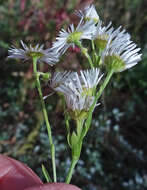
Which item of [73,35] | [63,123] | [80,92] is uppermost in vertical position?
[73,35]

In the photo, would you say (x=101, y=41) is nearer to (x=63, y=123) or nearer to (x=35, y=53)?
(x=35, y=53)

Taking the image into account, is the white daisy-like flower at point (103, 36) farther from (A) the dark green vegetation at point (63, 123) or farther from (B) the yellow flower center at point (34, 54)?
(A) the dark green vegetation at point (63, 123)

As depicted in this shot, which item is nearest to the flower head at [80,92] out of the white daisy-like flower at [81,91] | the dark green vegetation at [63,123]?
the white daisy-like flower at [81,91]

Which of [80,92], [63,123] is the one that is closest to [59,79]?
[80,92]

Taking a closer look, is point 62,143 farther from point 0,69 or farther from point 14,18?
point 14,18

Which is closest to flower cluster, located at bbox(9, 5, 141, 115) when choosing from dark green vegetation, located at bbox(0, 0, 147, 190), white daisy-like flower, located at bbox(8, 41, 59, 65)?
white daisy-like flower, located at bbox(8, 41, 59, 65)

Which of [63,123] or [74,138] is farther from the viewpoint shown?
[63,123]
